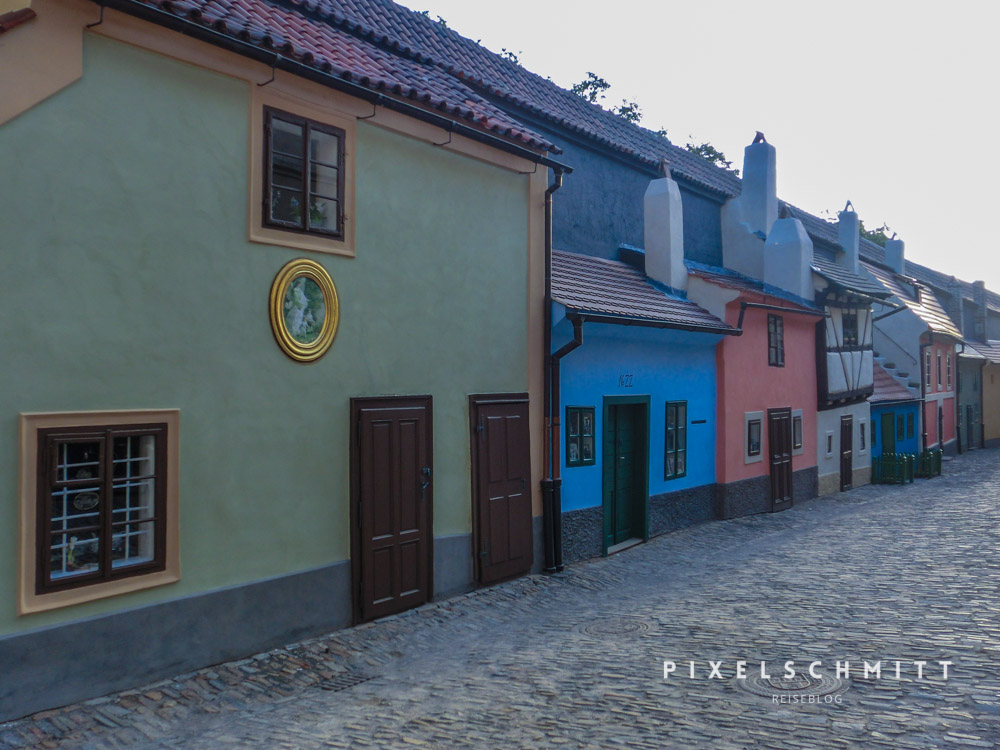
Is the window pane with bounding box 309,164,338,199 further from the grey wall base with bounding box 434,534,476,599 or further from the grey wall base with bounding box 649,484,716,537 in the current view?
the grey wall base with bounding box 649,484,716,537

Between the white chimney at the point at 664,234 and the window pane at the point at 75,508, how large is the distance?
12.0 metres

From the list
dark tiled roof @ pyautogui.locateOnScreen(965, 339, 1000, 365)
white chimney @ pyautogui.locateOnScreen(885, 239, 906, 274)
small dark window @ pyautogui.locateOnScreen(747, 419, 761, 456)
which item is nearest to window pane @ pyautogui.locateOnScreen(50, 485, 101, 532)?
small dark window @ pyautogui.locateOnScreen(747, 419, 761, 456)

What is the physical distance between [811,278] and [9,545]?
61.3ft

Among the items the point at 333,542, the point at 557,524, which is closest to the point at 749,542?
the point at 557,524

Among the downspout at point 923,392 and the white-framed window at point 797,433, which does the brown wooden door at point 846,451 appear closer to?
the white-framed window at point 797,433

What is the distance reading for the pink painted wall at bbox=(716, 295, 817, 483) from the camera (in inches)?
651

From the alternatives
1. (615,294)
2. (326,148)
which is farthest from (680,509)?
(326,148)

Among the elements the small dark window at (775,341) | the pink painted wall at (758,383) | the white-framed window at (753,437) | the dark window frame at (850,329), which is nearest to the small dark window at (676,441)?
the pink painted wall at (758,383)

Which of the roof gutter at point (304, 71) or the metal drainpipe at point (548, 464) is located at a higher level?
the roof gutter at point (304, 71)

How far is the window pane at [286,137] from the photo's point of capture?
812cm

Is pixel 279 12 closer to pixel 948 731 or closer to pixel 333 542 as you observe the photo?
pixel 333 542

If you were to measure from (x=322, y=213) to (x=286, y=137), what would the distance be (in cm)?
83

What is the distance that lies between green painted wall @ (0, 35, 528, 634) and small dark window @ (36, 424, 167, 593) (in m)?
0.22

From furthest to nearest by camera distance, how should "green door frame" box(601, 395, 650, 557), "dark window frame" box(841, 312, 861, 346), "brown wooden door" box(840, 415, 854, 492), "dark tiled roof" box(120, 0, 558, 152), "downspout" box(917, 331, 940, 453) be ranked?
"downspout" box(917, 331, 940, 453) < "brown wooden door" box(840, 415, 854, 492) < "dark window frame" box(841, 312, 861, 346) < "green door frame" box(601, 395, 650, 557) < "dark tiled roof" box(120, 0, 558, 152)
